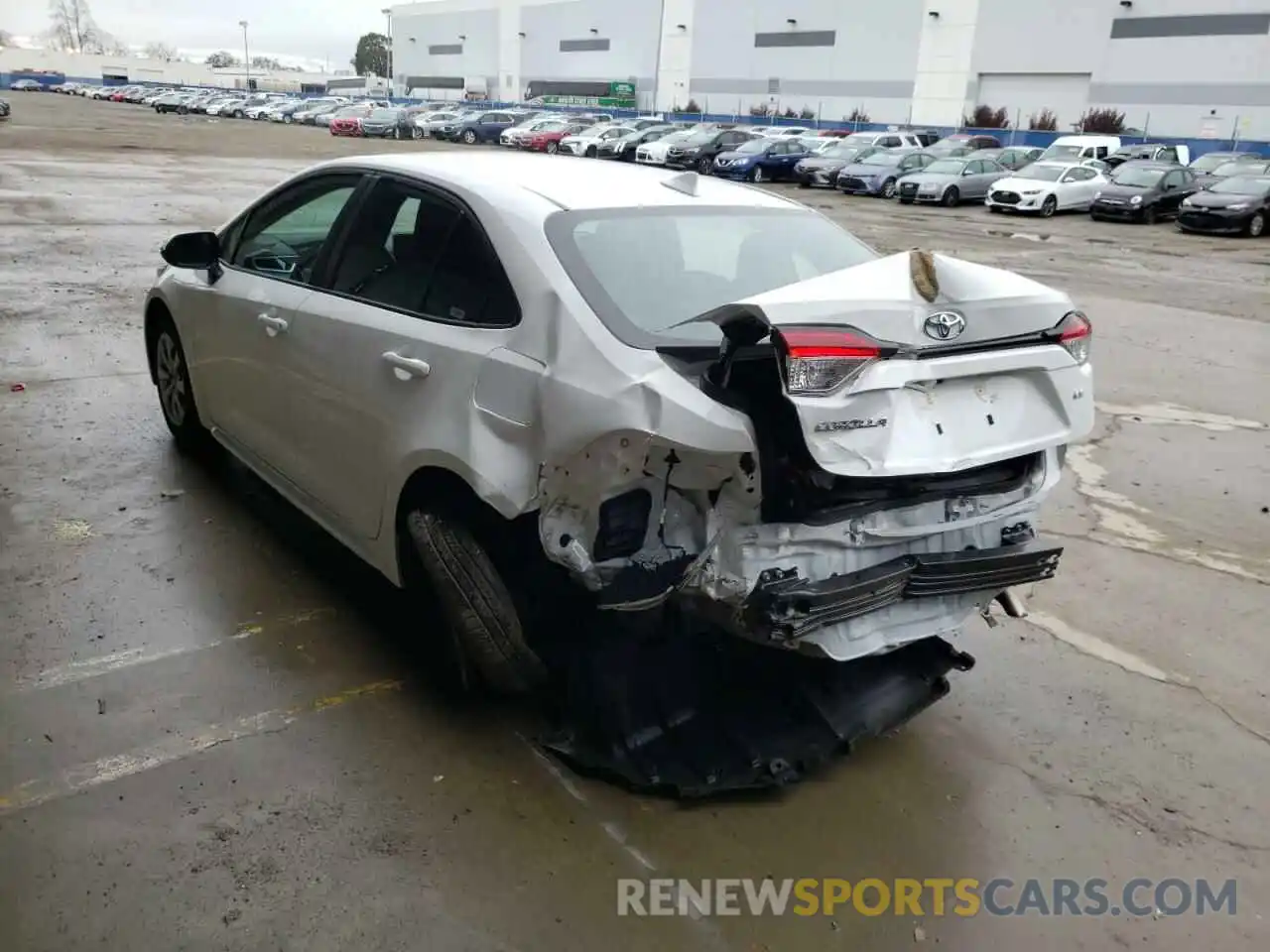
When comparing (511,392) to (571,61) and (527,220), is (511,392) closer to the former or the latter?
(527,220)

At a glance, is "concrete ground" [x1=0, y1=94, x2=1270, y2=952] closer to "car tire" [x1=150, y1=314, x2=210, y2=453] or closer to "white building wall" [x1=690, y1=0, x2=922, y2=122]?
"car tire" [x1=150, y1=314, x2=210, y2=453]

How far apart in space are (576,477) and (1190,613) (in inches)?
128

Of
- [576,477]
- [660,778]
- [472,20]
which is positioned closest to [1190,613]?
[660,778]

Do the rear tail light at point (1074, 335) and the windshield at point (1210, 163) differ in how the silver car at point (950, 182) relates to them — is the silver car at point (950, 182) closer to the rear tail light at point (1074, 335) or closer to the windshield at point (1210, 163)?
the windshield at point (1210, 163)

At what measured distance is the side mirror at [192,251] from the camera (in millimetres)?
4664

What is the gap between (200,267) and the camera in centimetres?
474

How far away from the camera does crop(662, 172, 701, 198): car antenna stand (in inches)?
151

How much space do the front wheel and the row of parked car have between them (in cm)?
2432

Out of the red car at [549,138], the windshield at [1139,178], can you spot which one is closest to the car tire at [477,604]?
the windshield at [1139,178]

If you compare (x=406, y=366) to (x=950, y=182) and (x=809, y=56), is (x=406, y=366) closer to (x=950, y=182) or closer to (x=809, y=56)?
(x=950, y=182)

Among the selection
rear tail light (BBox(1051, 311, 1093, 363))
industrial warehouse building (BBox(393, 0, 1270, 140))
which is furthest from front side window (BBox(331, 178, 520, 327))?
industrial warehouse building (BBox(393, 0, 1270, 140))

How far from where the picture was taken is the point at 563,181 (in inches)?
143

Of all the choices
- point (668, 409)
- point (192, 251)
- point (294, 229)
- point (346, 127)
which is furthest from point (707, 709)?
point (346, 127)

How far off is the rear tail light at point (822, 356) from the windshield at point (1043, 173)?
26.9 metres
